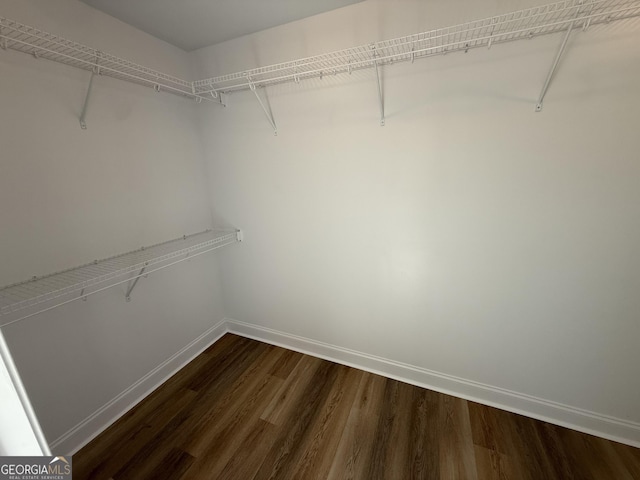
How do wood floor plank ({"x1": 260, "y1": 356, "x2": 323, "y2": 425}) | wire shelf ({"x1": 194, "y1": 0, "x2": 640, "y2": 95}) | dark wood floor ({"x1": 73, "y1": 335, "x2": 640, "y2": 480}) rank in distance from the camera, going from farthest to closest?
wood floor plank ({"x1": 260, "y1": 356, "x2": 323, "y2": 425}), dark wood floor ({"x1": 73, "y1": 335, "x2": 640, "y2": 480}), wire shelf ({"x1": 194, "y1": 0, "x2": 640, "y2": 95})

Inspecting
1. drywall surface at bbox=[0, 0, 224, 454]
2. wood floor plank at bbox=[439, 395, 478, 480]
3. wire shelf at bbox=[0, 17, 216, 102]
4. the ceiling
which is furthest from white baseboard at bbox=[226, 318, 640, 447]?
the ceiling

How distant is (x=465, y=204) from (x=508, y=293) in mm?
576

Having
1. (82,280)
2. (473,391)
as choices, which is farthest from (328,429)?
(82,280)

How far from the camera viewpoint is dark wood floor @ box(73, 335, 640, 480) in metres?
1.37

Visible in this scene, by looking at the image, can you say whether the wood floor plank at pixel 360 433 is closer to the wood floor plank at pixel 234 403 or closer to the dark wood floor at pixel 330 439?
the dark wood floor at pixel 330 439

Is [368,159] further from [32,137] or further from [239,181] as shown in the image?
[32,137]

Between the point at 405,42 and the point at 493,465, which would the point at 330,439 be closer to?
the point at 493,465

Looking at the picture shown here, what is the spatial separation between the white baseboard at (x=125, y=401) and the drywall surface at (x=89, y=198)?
0.05 meters

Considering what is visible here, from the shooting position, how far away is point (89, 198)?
59.4 inches

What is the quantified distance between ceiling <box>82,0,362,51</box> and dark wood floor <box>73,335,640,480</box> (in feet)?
7.96

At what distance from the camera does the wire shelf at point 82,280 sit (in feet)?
3.82

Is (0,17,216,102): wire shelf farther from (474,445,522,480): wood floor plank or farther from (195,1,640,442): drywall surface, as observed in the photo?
(474,445,522,480): wood floor plank

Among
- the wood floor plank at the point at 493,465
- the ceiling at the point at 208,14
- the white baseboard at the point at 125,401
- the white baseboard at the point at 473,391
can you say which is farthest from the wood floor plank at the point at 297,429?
the ceiling at the point at 208,14

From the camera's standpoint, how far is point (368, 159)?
168cm
